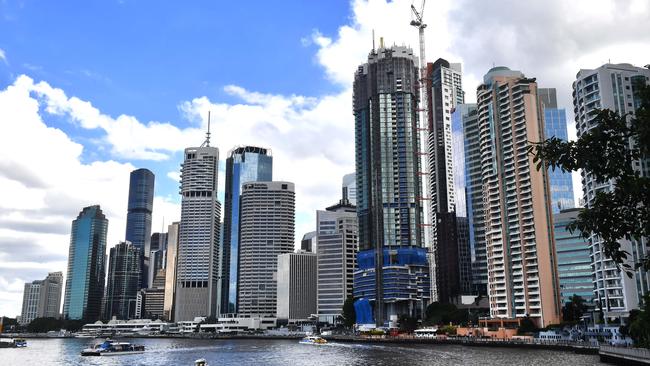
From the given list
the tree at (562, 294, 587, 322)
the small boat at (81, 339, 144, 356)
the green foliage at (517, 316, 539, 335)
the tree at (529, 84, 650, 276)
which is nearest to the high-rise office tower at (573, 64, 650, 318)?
the tree at (562, 294, 587, 322)

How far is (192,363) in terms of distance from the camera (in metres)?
129

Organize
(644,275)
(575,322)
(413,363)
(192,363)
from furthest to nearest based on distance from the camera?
(575,322)
(644,275)
(192,363)
(413,363)

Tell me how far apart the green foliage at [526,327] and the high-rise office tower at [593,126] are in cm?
2224

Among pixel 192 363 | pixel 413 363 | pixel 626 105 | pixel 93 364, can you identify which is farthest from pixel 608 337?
pixel 93 364

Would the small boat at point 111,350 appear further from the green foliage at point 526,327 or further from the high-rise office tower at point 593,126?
the high-rise office tower at point 593,126

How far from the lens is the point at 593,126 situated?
179m

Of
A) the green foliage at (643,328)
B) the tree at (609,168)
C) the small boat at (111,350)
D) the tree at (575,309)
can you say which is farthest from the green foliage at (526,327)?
the tree at (609,168)

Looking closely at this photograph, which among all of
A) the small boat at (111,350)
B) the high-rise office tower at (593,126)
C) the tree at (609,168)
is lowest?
the small boat at (111,350)

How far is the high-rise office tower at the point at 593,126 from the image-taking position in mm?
162000

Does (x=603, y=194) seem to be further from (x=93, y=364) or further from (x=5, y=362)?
(x=5, y=362)

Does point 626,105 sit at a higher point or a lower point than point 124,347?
higher

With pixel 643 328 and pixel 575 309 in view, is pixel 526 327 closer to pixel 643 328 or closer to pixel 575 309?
pixel 575 309

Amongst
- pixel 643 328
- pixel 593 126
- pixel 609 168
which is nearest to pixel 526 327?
pixel 593 126

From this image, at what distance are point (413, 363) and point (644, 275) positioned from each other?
87768 millimetres
